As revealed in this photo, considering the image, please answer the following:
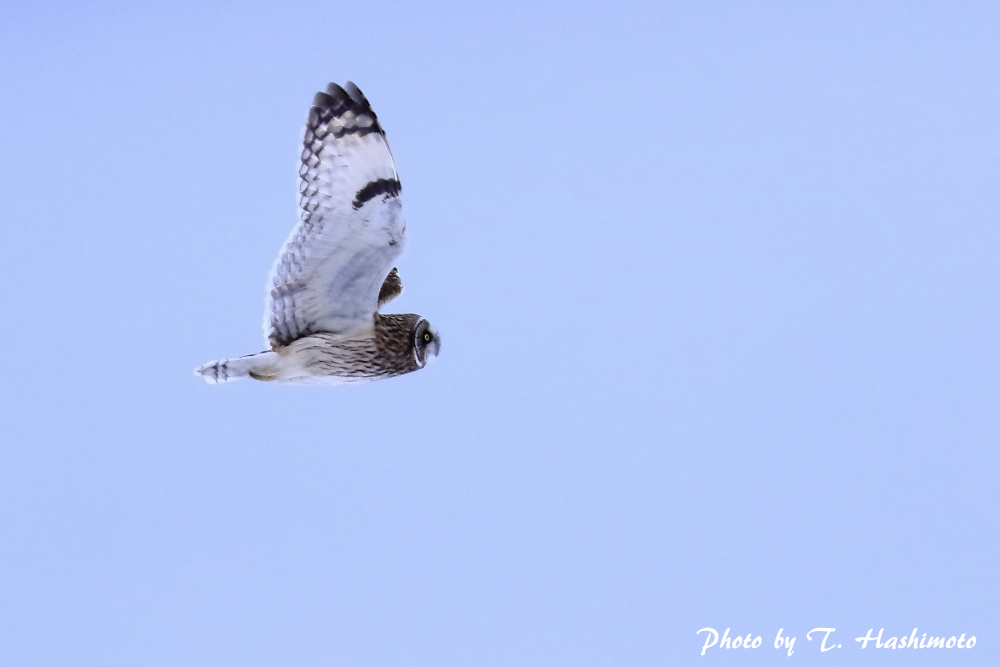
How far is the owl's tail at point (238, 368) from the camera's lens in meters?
2.92

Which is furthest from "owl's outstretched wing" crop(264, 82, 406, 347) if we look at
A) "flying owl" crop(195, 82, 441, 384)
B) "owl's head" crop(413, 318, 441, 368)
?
"owl's head" crop(413, 318, 441, 368)

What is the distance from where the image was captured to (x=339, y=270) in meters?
2.87

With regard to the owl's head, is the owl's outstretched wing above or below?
above

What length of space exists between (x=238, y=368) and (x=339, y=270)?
39 centimetres

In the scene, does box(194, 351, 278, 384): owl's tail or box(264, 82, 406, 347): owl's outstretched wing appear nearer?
box(264, 82, 406, 347): owl's outstretched wing

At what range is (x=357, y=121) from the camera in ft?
9.12

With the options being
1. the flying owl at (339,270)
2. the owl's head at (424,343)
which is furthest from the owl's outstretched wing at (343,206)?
the owl's head at (424,343)

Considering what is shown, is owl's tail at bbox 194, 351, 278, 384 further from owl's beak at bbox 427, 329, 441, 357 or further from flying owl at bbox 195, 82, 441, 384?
owl's beak at bbox 427, 329, 441, 357

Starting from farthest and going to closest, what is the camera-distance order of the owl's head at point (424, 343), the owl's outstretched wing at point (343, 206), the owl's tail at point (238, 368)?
1. the owl's head at point (424, 343)
2. the owl's tail at point (238, 368)
3. the owl's outstretched wing at point (343, 206)

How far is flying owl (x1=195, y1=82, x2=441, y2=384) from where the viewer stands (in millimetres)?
2758

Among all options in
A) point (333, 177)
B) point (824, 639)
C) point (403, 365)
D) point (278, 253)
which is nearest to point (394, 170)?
point (333, 177)

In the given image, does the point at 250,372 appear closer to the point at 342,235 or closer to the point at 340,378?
the point at 340,378

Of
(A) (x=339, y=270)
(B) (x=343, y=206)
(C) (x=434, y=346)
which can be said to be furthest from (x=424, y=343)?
(B) (x=343, y=206)

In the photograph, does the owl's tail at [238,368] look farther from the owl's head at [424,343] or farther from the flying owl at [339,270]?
the owl's head at [424,343]
